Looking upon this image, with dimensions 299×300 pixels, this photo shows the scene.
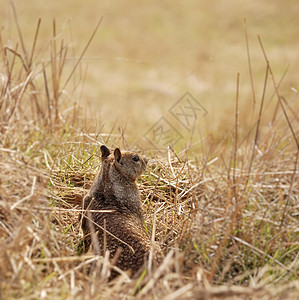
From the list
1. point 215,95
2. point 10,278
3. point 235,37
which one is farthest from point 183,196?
point 235,37

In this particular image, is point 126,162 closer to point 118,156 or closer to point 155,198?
point 118,156

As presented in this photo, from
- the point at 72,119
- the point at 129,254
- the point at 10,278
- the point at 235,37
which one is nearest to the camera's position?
the point at 10,278

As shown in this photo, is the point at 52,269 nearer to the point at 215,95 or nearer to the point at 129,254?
the point at 129,254

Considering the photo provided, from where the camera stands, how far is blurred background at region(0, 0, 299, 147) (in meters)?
13.5

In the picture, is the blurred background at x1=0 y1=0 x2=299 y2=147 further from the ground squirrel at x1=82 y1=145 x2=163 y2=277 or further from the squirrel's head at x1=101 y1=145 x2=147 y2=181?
the ground squirrel at x1=82 y1=145 x2=163 y2=277

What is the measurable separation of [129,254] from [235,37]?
56.5 ft

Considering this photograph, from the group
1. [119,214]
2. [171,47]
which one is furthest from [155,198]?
[171,47]

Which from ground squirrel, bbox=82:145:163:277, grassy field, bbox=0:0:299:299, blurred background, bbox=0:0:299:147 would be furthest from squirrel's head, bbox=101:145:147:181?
blurred background, bbox=0:0:299:147

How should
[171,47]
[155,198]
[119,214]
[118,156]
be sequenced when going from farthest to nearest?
[171,47] < [155,198] < [118,156] < [119,214]

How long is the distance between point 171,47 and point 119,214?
1573 cm

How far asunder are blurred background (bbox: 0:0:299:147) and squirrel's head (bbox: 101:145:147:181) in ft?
24.4

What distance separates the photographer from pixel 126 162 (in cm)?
366

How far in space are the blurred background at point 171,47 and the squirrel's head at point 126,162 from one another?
7.43 meters

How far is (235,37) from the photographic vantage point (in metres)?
19.0
